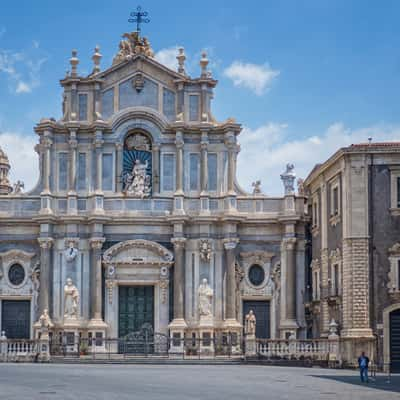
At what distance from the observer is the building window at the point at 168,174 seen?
56.2 metres

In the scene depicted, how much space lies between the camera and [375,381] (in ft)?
120

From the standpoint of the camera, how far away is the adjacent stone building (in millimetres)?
46219

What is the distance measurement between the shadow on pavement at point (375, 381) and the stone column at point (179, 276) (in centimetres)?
1511

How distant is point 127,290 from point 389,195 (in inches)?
617

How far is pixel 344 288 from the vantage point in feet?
156

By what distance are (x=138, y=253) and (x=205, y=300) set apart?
14.2 feet

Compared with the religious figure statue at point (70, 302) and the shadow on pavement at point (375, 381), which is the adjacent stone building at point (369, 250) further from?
the religious figure statue at point (70, 302)

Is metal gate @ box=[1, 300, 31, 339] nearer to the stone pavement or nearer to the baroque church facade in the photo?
the baroque church facade

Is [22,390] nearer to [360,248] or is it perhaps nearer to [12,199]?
[360,248]

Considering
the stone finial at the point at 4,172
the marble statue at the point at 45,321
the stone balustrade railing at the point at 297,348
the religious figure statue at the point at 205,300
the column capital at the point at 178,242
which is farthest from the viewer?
the stone finial at the point at 4,172

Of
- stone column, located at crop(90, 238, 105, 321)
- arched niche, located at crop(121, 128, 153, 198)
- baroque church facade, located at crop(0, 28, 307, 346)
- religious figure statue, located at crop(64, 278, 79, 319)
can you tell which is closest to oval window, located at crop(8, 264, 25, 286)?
baroque church facade, located at crop(0, 28, 307, 346)

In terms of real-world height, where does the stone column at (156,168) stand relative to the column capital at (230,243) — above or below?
above

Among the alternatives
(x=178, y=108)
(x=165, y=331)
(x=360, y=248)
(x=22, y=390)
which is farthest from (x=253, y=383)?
(x=178, y=108)

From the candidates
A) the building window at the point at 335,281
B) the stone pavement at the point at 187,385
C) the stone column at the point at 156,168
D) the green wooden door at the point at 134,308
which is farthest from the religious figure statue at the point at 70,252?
the stone pavement at the point at 187,385
